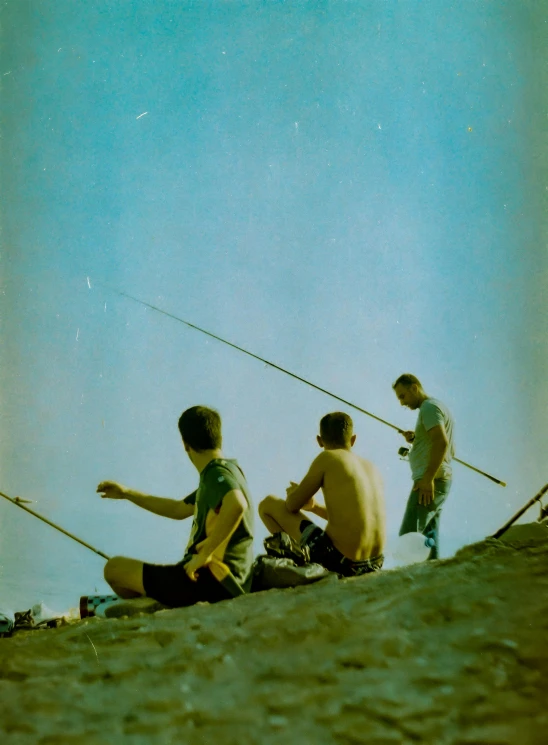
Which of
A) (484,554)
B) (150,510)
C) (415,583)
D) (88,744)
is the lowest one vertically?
(88,744)

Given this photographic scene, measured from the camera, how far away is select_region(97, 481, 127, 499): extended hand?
3.56 m

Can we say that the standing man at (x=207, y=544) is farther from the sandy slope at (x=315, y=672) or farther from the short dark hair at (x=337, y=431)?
the short dark hair at (x=337, y=431)

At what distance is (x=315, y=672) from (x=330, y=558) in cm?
169

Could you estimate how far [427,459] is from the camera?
4305mm

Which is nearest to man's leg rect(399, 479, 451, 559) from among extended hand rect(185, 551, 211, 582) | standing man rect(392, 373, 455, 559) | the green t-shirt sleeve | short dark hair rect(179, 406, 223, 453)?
standing man rect(392, 373, 455, 559)

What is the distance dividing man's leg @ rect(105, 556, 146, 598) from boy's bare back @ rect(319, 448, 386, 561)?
102cm

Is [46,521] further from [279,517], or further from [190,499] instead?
[279,517]

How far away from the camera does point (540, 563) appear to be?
2.39 meters

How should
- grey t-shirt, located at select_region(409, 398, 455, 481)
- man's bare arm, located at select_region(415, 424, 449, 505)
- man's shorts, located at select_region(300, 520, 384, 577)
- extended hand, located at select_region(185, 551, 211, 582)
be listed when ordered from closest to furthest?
extended hand, located at select_region(185, 551, 211, 582) → man's shorts, located at select_region(300, 520, 384, 577) → man's bare arm, located at select_region(415, 424, 449, 505) → grey t-shirt, located at select_region(409, 398, 455, 481)

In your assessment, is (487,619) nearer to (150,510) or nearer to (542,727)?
(542,727)

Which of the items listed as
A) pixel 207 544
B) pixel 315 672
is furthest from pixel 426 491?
pixel 315 672

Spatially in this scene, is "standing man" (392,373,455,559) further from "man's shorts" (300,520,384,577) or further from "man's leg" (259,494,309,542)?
"man's leg" (259,494,309,542)

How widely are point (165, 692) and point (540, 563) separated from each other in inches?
55.4

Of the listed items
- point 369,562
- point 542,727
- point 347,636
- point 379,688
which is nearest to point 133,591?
point 369,562
